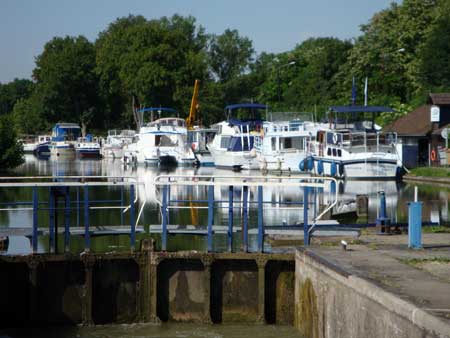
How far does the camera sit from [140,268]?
20.0 meters

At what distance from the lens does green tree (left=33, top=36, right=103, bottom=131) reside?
139m

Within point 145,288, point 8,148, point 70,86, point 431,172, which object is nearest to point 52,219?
point 145,288

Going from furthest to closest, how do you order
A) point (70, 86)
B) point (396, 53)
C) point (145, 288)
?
1. point (70, 86)
2. point (396, 53)
3. point (145, 288)

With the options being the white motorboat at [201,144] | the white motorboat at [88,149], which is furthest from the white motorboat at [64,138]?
the white motorboat at [201,144]

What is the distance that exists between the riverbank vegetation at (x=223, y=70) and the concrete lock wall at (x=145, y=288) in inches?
2617

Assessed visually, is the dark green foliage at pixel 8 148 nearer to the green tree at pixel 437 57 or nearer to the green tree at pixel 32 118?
the green tree at pixel 437 57

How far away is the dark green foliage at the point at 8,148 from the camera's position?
69.6 m

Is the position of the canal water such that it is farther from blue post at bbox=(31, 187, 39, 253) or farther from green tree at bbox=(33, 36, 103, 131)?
green tree at bbox=(33, 36, 103, 131)

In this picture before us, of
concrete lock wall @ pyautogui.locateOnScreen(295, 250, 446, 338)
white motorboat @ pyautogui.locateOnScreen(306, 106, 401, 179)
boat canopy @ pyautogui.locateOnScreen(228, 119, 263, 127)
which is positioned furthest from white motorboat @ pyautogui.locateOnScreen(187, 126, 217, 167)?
concrete lock wall @ pyautogui.locateOnScreen(295, 250, 446, 338)

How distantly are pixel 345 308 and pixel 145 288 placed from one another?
222 inches

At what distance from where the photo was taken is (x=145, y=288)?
Answer: 19.9m

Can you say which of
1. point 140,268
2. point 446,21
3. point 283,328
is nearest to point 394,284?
point 283,328

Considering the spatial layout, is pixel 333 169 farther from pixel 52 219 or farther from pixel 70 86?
pixel 70 86

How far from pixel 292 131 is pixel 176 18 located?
266 ft
